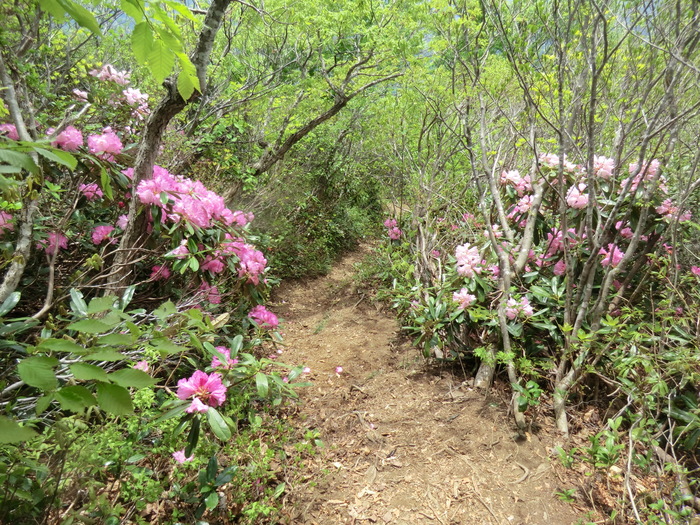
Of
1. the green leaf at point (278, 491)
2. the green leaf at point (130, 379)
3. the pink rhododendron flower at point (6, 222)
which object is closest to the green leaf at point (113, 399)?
the green leaf at point (130, 379)

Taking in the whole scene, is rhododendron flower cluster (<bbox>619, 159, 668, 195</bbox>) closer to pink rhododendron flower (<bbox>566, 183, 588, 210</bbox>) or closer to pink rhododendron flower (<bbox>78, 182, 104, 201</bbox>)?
pink rhododendron flower (<bbox>566, 183, 588, 210</bbox>)

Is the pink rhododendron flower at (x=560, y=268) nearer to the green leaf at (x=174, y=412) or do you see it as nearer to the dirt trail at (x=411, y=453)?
the dirt trail at (x=411, y=453)

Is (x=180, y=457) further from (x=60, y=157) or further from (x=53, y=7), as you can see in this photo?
(x=53, y=7)

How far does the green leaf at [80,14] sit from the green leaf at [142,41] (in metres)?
0.07

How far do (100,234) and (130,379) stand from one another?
2.02 metres

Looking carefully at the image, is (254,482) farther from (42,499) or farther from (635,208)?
(635,208)

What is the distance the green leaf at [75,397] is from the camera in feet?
2.11

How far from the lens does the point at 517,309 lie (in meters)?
2.43

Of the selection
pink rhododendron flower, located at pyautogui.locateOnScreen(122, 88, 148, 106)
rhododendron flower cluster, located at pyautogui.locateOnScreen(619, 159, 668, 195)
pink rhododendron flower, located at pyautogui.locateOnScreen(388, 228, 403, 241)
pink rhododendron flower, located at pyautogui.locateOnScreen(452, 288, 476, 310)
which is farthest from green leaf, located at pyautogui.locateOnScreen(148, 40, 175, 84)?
pink rhododendron flower, located at pyautogui.locateOnScreen(388, 228, 403, 241)

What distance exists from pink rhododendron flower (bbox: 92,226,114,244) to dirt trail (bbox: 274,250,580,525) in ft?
5.61

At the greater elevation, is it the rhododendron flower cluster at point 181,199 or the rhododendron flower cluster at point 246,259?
the rhododendron flower cluster at point 181,199

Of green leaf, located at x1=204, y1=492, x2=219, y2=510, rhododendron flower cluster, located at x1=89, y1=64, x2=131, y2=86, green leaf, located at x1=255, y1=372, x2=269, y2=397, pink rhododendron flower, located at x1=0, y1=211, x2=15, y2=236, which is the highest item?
rhododendron flower cluster, located at x1=89, y1=64, x2=131, y2=86

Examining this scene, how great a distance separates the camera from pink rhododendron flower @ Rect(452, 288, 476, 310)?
2.62 metres

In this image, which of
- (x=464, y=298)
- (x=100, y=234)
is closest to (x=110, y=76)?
(x=100, y=234)
